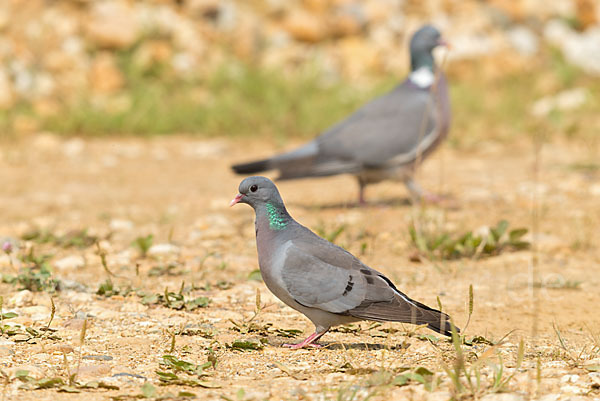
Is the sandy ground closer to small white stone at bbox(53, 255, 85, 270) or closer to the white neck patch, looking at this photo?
small white stone at bbox(53, 255, 85, 270)

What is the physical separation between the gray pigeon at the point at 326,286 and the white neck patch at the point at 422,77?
3069mm

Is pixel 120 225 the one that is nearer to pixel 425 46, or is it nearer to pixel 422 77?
pixel 422 77

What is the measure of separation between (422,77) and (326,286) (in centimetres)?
336

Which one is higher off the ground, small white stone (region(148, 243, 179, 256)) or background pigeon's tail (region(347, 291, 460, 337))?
small white stone (region(148, 243, 179, 256))

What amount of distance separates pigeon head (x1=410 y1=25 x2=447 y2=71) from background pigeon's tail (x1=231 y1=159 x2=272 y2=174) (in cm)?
132

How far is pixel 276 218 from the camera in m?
3.35

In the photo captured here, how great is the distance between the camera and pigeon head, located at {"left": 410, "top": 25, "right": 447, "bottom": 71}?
6.24 metres

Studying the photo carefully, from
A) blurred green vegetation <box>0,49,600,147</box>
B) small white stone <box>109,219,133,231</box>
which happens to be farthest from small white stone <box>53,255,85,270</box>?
blurred green vegetation <box>0,49,600,147</box>

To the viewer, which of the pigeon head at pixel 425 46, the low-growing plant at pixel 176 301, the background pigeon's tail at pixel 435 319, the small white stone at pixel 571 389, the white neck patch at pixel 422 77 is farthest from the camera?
the pigeon head at pixel 425 46

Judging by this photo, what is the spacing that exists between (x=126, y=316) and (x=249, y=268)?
1.00 m

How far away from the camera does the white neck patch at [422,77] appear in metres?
6.14

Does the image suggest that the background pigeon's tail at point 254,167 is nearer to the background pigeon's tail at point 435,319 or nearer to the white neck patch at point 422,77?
the white neck patch at point 422,77

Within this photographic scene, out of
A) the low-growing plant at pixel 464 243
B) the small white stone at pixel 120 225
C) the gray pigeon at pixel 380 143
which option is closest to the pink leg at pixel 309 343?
the low-growing plant at pixel 464 243

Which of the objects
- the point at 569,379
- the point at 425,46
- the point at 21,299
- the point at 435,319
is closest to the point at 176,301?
the point at 21,299
